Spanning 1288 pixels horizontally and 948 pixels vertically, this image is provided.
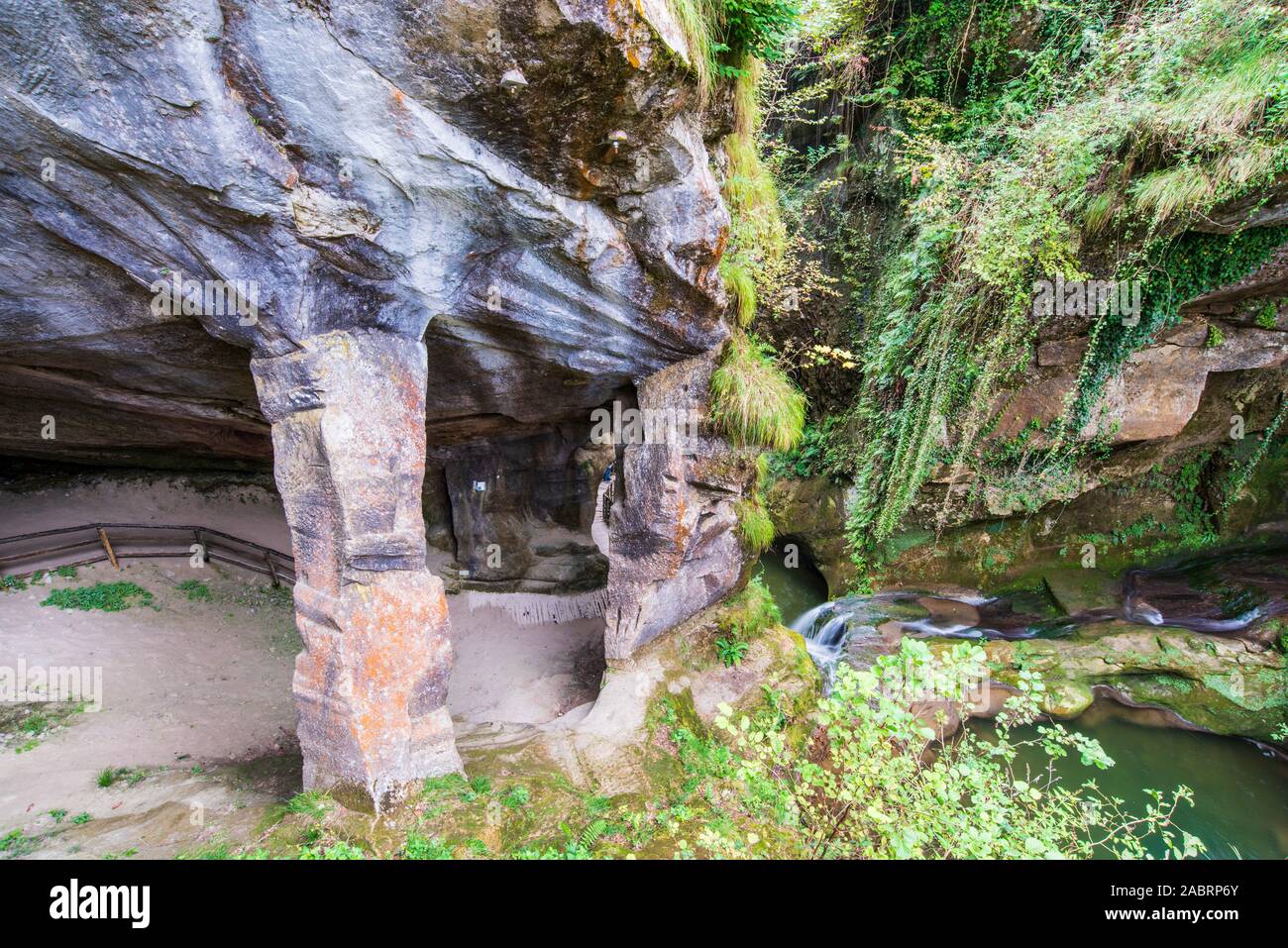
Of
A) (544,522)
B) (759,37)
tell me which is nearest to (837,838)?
(759,37)

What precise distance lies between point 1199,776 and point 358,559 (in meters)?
10.1

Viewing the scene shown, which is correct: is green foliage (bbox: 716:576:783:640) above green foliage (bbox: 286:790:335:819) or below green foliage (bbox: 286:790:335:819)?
above

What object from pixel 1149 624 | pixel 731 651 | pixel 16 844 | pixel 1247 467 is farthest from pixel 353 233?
pixel 1247 467

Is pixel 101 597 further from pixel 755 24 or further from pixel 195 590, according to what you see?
pixel 755 24

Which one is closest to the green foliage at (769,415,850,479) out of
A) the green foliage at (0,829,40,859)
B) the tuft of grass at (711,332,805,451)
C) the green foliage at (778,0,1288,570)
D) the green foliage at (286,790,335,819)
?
the green foliage at (778,0,1288,570)

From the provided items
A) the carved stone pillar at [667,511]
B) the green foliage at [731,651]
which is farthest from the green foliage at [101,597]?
the green foliage at [731,651]

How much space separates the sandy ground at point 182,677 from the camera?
14.9ft

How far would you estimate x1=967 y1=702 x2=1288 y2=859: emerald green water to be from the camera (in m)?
6.82

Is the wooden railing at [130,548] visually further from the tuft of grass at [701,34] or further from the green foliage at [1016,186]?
the green foliage at [1016,186]

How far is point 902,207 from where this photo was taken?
9383 millimetres

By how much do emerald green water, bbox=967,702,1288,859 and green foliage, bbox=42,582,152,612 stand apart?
11.4 meters

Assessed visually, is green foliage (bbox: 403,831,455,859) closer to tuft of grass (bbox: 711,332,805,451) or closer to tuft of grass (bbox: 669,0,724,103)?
tuft of grass (bbox: 711,332,805,451)

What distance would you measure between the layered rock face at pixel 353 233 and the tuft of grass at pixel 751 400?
61 cm

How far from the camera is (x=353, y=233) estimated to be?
380cm
